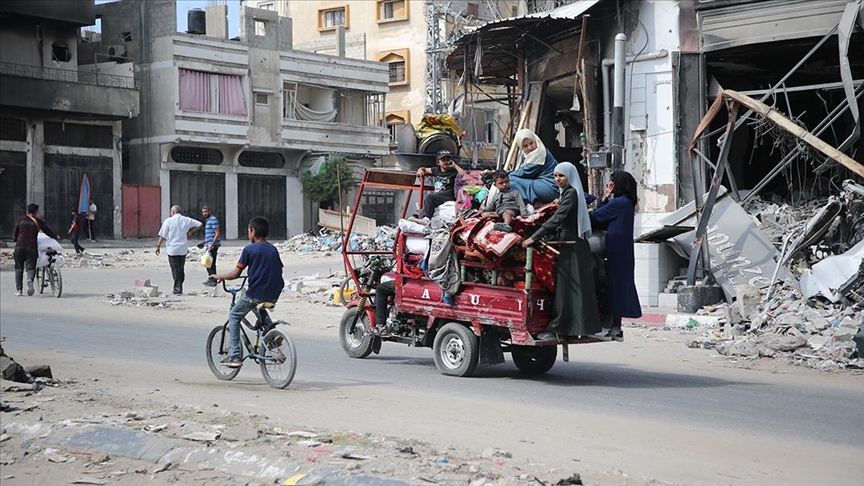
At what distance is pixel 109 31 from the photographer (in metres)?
49.3

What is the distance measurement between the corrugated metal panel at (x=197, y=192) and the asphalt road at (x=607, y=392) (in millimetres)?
31050

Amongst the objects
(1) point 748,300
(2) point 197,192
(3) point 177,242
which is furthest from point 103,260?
(1) point 748,300

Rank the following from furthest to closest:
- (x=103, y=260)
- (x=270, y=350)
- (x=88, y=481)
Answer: (x=103, y=260), (x=270, y=350), (x=88, y=481)

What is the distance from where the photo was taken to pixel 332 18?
6750 centimetres

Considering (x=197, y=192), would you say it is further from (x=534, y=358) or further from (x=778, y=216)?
(x=534, y=358)

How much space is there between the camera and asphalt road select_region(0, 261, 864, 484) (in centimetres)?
760

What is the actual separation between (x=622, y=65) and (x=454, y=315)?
925cm

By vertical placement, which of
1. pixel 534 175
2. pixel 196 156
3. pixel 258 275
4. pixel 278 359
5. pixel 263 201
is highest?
pixel 196 156

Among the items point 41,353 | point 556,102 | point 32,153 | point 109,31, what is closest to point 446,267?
point 41,353

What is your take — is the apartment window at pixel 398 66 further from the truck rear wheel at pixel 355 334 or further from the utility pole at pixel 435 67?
the truck rear wheel at pixel 355 334

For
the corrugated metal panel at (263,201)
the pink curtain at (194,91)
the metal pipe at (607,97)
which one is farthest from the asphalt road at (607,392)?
the corrugated metal panel at (263,201)

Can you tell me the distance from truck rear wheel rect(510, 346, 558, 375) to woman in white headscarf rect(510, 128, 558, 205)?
162 cm

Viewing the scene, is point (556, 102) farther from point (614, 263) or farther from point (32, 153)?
point (32, 153)

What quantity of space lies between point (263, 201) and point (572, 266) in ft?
138
